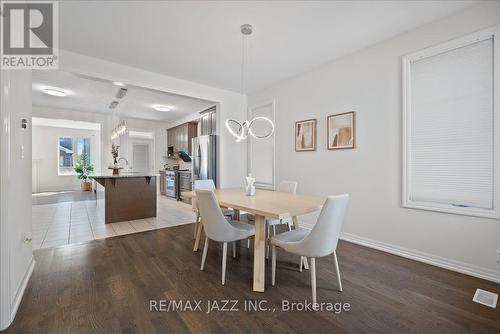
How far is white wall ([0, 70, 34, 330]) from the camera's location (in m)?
1.51

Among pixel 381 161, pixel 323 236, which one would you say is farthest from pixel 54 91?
pixel 381 161

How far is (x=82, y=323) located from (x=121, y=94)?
15.1 ft

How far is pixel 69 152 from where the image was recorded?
8.34 m

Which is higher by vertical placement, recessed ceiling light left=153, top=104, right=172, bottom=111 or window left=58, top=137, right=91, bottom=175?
recessed ceiling light left=153, top=104, right=172, bottom=111

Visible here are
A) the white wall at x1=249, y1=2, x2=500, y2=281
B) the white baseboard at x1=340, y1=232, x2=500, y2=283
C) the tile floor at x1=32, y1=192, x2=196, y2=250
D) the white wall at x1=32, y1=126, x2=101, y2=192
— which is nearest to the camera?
the white baseboard at x1=340, y1=232, x2=500, y2=283

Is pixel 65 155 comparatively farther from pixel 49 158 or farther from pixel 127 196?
pixel 127 196

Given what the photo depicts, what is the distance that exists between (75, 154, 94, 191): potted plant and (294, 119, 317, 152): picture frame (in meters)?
7.71

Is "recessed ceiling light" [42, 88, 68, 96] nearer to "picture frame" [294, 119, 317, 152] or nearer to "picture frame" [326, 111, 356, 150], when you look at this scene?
"picture frame" [294, 119, 317, 152]

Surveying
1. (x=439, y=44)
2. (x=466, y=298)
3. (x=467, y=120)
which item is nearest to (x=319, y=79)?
(x=439, y=44)

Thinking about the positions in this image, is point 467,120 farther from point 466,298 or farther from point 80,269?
point 80,269

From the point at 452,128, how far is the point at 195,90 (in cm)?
391

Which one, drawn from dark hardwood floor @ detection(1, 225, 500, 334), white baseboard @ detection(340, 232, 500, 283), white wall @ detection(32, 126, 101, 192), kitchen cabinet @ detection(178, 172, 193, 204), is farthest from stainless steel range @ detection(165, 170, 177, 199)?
white baseboard @ detection(340, 232, 500, 283)

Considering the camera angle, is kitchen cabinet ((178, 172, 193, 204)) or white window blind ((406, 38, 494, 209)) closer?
white window blind ((406, 38, 494, 209))

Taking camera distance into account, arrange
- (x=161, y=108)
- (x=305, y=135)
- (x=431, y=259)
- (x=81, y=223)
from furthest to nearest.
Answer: (x=161, y=108) < (x=81, y=223) < (x=305, y=135) < (x=431, y=259)
